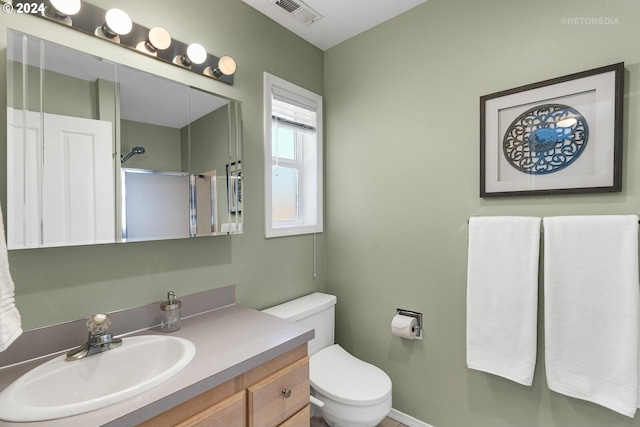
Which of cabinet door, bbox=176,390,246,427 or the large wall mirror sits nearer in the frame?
cabinet door, bbox=176,390,246,427

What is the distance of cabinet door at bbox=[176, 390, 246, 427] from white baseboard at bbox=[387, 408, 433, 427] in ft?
4.15

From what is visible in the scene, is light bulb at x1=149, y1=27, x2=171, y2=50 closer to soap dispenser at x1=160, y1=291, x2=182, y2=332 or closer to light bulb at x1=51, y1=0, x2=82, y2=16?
light bulb at x1=51, y1=0, x2=82, y2=16

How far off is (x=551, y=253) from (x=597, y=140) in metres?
0.51

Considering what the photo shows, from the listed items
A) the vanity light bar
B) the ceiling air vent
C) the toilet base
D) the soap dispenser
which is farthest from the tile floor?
the ceiling air vent

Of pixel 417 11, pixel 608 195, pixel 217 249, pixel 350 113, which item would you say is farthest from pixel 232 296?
pixel 417 11

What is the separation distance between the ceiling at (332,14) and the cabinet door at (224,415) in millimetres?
1931

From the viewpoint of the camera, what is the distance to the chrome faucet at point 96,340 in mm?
1021

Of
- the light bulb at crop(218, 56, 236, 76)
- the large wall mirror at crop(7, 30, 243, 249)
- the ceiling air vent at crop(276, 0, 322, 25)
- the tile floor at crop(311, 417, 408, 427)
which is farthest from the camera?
the tile floor at crop(311, 417, 408, 427)

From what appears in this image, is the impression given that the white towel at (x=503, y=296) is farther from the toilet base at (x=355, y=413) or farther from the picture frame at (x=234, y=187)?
the picture frame at (x=234, y=187)

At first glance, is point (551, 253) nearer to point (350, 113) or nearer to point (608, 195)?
point (608, 195)

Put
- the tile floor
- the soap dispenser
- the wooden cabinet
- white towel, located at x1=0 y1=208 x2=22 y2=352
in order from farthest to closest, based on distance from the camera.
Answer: the tile floor → the soap dispenser → the wooden cabinet → white towel, located at x1=0 y1=208 x2=22 y2=352

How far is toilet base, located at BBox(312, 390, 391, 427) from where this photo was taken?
1.41m

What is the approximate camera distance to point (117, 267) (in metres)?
1.23

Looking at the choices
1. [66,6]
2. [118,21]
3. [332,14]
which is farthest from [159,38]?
[332,14]
